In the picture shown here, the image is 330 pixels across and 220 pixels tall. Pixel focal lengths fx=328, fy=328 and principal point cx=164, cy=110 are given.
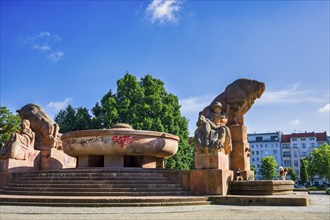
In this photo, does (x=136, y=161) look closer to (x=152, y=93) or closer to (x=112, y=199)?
(x=112, y=199)

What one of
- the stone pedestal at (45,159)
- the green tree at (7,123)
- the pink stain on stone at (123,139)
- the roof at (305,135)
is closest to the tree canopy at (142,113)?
the green tree at (7,123)

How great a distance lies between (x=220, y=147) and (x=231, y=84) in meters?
4.57

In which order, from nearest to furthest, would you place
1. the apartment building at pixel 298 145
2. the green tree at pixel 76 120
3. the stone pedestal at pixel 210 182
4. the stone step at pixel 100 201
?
the stone step at pixel 100 201 → the stone pedestal at pixel 210 182 → the green tree at pixel 76 120 → the apartment building at pixel 298 145

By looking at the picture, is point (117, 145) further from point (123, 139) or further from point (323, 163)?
point (323, 163)

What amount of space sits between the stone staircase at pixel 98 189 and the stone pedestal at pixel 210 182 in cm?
42

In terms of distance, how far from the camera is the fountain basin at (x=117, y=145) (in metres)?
14.0

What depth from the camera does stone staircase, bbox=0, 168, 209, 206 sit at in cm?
982

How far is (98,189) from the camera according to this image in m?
11.2

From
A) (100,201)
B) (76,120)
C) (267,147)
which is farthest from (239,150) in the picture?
(267,147)

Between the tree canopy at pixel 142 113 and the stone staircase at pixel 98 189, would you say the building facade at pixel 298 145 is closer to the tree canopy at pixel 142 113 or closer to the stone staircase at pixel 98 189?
the tree canopy at pixel 142 113

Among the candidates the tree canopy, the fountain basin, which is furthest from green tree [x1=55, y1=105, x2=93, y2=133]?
the fountain basin

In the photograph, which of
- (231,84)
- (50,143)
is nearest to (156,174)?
(231,84)

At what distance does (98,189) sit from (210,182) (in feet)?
12.8

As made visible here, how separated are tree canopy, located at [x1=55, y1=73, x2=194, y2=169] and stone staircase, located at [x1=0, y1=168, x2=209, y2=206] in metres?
19.0
